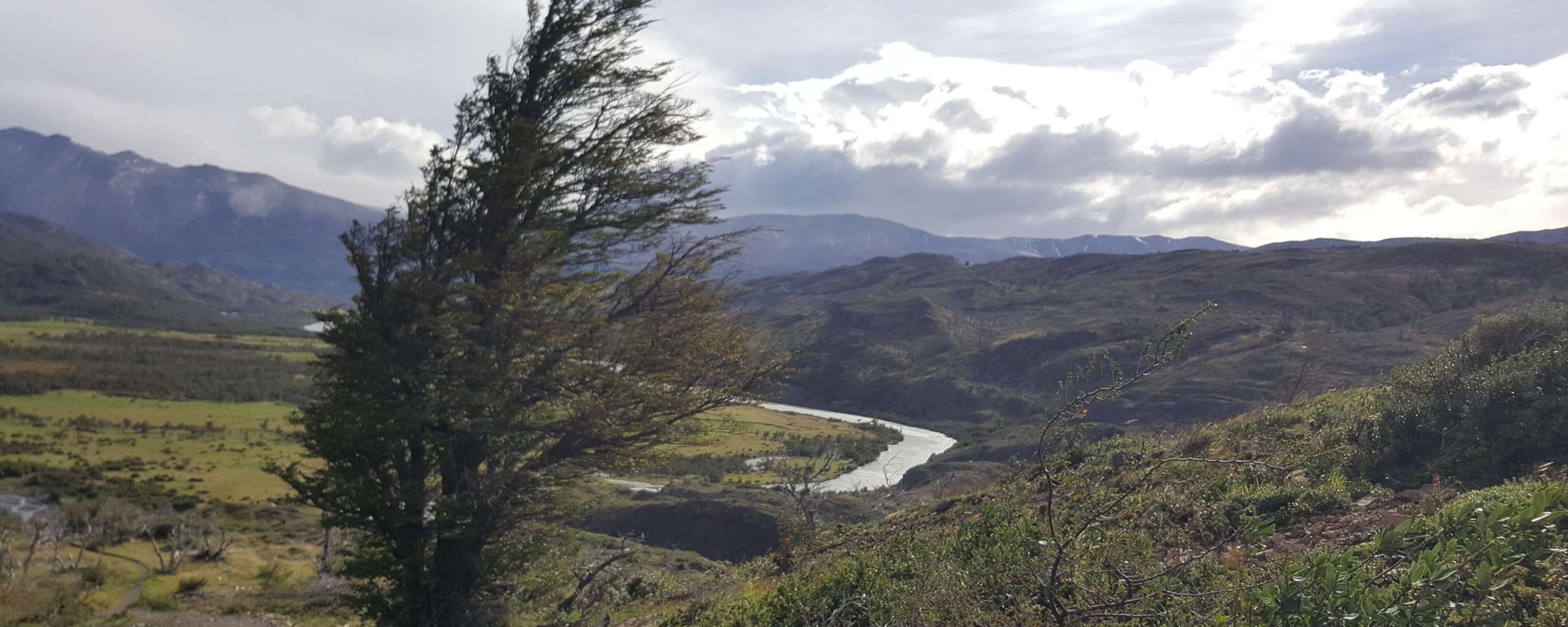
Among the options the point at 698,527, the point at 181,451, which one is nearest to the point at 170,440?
the point at 181,451

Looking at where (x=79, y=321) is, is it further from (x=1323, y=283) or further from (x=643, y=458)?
(x=1323, y=283)

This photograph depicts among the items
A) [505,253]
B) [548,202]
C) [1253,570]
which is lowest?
[1253,570]

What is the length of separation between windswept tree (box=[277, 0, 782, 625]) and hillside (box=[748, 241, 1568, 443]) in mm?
15668

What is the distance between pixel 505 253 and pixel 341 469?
3.45 metres

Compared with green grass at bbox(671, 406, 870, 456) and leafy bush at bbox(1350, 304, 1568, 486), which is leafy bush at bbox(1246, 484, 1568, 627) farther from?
green grass at bbox(671, 406, 870, 456)

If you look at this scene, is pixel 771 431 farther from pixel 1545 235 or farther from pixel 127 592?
pixel 1545 235

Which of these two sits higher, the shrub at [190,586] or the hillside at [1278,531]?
the hillside at [1278,531]

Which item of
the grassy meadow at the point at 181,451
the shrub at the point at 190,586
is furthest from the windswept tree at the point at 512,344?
the shrub at the point at 190,586

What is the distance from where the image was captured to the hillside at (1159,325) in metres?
50.5

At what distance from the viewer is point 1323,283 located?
243ft

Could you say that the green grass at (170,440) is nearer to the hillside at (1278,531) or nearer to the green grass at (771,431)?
the green grass at (771,431)

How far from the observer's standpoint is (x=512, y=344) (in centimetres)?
1066

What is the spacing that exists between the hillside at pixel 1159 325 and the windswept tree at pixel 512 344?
51.4 ft

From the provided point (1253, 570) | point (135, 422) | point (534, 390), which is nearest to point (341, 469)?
point (534, 390)
